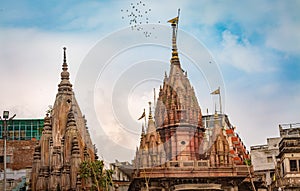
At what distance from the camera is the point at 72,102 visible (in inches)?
2098

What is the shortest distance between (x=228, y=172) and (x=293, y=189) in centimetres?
671

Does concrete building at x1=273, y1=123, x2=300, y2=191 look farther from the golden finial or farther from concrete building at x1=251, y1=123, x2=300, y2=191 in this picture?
the golden finial

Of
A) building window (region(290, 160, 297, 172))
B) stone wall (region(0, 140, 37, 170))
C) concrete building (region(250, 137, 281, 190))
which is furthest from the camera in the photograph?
stone wall (region(0, 140, 37, 170))

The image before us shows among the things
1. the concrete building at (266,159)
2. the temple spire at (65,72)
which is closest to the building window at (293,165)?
the concrete building at (266,159)

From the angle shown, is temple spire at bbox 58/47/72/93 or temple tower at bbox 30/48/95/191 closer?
temple tower at bbox 30/48/95/191

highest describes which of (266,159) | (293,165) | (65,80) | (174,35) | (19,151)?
(174,35)

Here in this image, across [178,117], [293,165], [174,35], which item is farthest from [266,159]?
[174,35]

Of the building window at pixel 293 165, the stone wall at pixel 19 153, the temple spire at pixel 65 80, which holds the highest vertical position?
the temple spire at pixel 65 80

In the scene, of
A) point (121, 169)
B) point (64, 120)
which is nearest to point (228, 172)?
point (64, 120)

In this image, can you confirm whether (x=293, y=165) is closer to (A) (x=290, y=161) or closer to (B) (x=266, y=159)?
(A) (x=290, y=161)

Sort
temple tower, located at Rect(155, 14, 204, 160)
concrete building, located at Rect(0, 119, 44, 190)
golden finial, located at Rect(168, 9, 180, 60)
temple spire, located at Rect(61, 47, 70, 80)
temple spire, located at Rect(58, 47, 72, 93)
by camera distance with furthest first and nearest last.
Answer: concrete building, located at Rect(0, 119, 44, 190) < golden finial, located at Rect(168, 9, 180, 60) < temple tower, located at Rect(155, 14, 204, 160) < temple spire, located at Rect(61, 47, 70, 80) < temple spire, located at Rect(58, 47, 72, 93)

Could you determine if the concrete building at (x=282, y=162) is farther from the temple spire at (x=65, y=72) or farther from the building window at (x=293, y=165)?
the temple spire at (x=65, y=72)

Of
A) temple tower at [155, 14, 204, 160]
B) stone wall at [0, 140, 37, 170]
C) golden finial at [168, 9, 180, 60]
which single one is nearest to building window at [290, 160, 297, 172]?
temple tower at [155, 14, 204, 160]

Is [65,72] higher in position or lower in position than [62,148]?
higher
